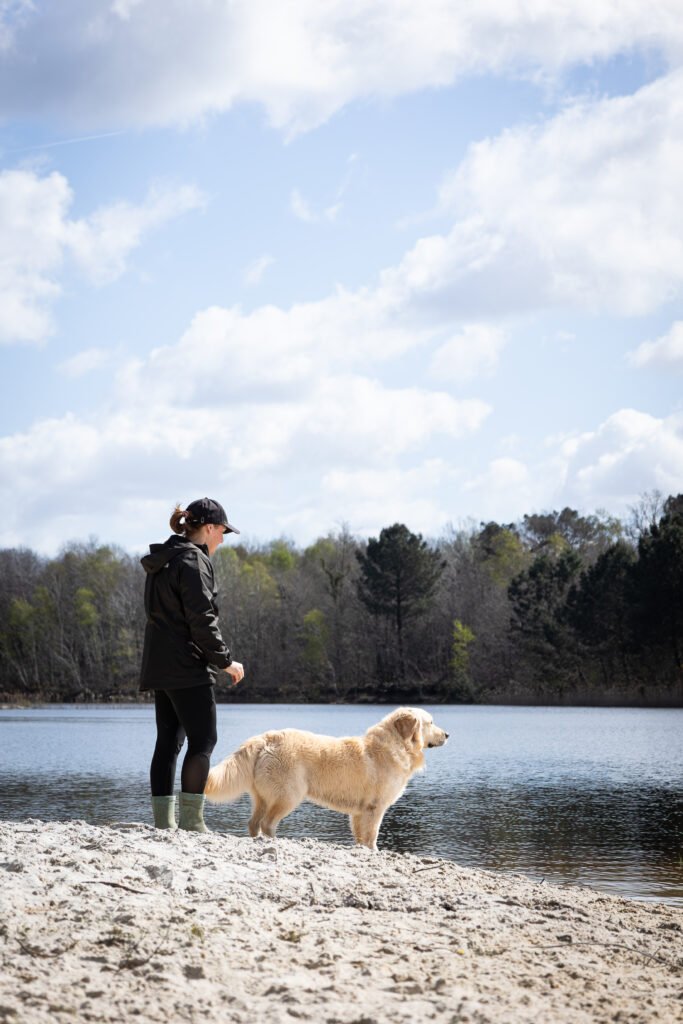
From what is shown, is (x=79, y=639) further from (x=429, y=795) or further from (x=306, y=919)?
(x=306, y=919)

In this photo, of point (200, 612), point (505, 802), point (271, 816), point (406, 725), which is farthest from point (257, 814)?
point (505, 802)

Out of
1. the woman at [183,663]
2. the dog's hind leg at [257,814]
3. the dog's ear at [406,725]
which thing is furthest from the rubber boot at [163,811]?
the dog's ear at [406,725]

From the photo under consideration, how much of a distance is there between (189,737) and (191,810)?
1.62 ft

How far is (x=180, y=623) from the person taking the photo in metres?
A: 6.81

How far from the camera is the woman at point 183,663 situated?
6.69 meters

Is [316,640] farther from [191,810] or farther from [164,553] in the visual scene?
[164,553]

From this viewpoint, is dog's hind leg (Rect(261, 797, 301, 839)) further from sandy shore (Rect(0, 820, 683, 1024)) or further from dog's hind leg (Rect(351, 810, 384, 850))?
sandy shore (Rect(0, 820, 683, 1024))

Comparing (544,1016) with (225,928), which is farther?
(225,928)

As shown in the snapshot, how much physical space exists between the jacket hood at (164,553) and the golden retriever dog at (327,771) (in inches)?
73.3

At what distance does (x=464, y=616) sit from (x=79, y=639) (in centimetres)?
3230

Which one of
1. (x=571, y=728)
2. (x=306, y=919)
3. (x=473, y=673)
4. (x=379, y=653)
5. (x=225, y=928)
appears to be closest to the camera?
(x=225, y=928)

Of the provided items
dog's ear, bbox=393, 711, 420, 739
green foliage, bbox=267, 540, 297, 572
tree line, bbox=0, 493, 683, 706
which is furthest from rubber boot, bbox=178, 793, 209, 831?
green foliage, bbox=267, 540, 297, 572

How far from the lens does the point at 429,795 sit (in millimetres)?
16969

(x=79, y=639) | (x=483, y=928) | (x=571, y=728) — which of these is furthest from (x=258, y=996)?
(x=79, y=639)
